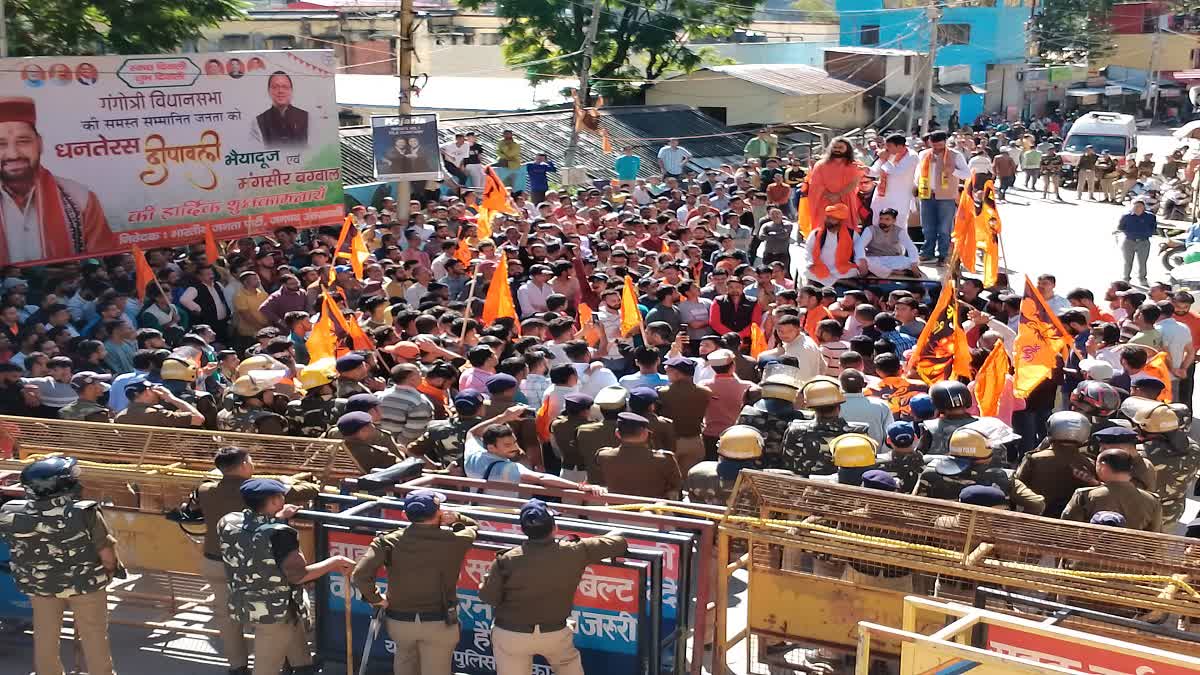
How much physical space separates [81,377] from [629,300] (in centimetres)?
489

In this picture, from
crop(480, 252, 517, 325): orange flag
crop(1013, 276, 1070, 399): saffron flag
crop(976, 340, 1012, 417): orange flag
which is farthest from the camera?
crop(480, 252, 517, 325): orange flag

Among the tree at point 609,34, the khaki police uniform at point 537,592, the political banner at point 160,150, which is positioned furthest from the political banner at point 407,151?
the tree at point 609,34

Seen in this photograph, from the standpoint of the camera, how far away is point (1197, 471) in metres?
8.72

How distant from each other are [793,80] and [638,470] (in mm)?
31093

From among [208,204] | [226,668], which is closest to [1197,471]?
[226,668]

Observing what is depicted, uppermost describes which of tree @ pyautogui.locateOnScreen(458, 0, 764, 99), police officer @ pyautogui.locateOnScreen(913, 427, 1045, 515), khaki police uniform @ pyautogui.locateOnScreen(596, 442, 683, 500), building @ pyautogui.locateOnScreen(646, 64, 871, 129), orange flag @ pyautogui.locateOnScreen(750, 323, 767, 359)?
tree @ pyautogui.locateOnScreen(458, 0, 764, 99)

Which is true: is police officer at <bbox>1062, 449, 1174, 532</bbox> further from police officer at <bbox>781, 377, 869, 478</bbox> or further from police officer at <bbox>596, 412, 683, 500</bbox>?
police officer at <bbox>596, 412, 683, 500</bbox>

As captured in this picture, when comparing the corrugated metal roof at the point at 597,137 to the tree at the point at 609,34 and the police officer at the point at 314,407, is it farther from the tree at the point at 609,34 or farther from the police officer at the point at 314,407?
the police officer at the point at 314,407

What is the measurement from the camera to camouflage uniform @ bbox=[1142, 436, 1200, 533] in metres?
8.47

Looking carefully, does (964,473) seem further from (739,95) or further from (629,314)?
(739,95)

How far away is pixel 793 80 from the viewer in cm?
3769

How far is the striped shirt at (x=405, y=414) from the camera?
9219mm

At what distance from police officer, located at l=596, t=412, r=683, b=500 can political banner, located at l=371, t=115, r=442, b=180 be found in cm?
→ 1013

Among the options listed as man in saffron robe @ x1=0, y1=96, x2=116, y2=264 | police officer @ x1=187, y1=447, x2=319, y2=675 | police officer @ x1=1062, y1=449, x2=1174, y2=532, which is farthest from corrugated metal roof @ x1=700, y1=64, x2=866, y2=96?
police officer @ x1=187, y1=447, x2=319, y2=675
